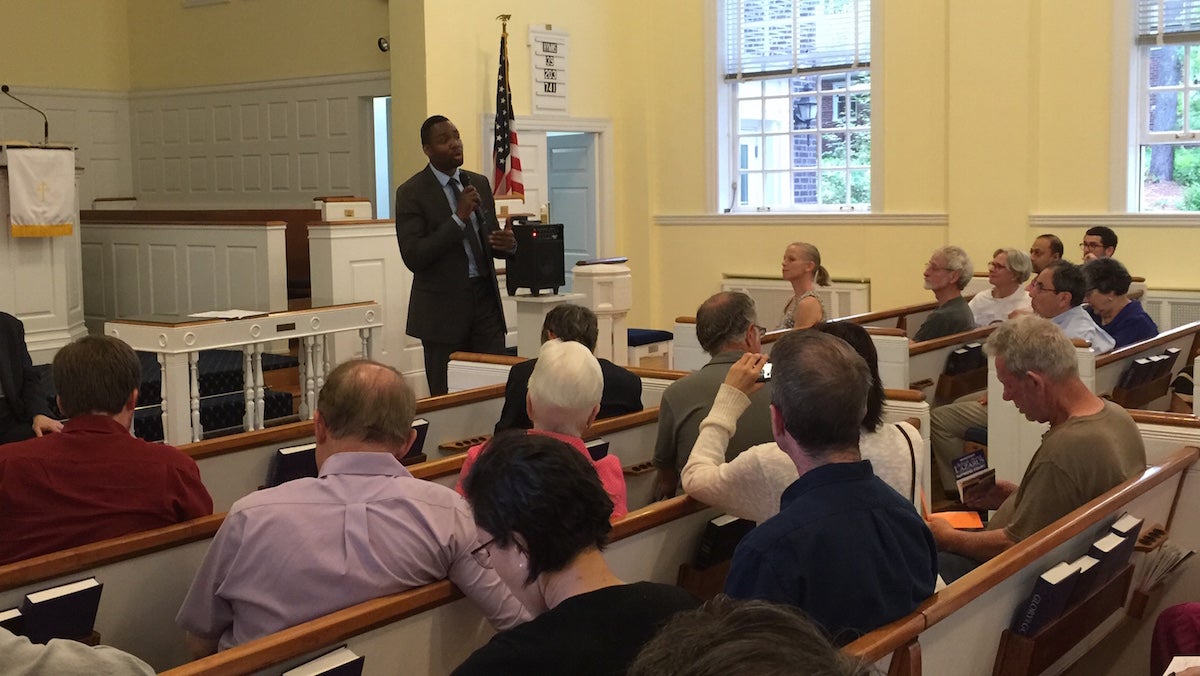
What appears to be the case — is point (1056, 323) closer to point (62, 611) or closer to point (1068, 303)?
point (1068, 303)

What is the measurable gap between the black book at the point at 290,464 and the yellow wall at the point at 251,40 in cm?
681

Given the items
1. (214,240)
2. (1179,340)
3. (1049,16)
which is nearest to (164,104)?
(214,240)

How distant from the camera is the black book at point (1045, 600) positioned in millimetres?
2541

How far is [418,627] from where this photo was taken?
2.25m

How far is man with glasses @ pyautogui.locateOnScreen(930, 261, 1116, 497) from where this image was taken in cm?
541

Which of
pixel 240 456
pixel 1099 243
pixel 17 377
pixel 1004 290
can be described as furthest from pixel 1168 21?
Result: pixel 17 377

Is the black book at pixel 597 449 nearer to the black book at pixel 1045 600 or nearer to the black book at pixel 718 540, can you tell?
the black book at pixel 718 540

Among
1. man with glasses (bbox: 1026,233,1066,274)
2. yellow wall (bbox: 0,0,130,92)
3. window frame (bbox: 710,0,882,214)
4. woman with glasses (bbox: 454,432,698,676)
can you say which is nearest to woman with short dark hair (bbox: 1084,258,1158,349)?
man with glasses (bbox: 1026,233,1066,274)

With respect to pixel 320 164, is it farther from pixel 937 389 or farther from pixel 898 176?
pixel 937 389

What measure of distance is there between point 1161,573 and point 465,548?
1890 millimetres

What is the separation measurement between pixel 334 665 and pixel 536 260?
16.1 feet

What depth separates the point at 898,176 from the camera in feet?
30.9

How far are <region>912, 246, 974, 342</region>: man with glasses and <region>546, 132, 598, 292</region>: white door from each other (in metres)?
4.51

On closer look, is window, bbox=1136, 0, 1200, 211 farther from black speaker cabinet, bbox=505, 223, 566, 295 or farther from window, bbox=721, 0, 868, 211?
black speaker cabinet, bbox=505, 223, 566, 295
